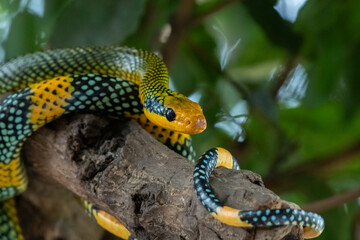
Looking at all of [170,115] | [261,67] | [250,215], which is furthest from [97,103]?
[261,67]

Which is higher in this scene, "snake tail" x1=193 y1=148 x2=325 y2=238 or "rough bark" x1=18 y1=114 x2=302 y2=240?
"snake tail" x1=193 y1=148 x2=325 y2=238

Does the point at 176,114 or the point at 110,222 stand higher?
the point at 176,114

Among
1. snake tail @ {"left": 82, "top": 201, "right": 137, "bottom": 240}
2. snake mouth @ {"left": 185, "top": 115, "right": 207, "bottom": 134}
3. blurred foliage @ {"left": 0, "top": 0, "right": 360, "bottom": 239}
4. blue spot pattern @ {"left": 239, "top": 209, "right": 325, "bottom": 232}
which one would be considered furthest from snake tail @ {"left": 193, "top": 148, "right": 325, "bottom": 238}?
blurred foliage @ {"left": 0, "top": 0, "right": 360, "bottom": 239}

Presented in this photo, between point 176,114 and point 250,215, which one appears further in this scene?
point 176,114

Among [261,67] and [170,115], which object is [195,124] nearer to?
[170,115]

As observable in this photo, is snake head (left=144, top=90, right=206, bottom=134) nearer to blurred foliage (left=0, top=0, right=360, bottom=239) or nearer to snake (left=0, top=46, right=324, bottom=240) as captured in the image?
snake (left=0, top=46, right=324, bottom=240)

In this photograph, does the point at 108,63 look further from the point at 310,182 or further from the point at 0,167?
the point at 310,182
